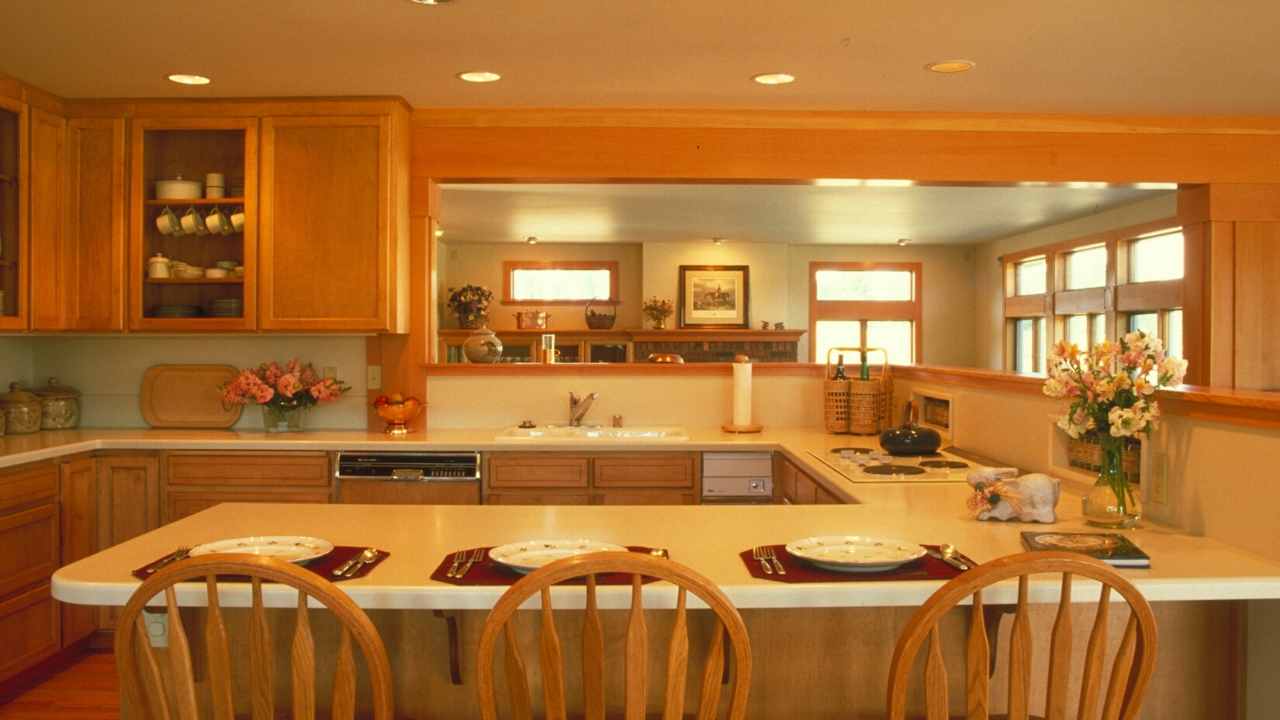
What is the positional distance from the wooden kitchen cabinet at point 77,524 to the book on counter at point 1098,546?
3.51 m

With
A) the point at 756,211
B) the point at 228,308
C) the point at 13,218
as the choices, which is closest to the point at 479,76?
the point at 228,308

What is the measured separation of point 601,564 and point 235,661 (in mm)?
1039

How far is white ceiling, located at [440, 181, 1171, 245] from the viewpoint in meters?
7.06

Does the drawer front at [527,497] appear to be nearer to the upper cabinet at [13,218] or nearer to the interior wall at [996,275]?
the upper cabinet at [13,218]

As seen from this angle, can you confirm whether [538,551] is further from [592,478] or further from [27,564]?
[27,564]

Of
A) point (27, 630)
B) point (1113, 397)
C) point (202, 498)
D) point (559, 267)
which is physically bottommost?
point (27, 630)

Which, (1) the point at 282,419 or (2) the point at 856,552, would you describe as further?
(1) the point at 282,419

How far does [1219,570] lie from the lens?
6.19 feet

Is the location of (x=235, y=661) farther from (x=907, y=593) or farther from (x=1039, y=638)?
(x=1039, y=638)

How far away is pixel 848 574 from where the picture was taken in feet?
5.83

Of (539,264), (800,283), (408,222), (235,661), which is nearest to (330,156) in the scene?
(408,222)

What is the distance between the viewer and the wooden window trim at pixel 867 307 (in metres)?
11.0

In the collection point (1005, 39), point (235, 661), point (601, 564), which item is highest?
point (1005, 39)

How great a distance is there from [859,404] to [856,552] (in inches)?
100
